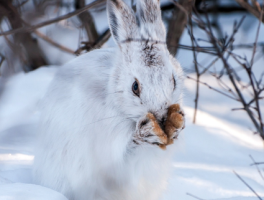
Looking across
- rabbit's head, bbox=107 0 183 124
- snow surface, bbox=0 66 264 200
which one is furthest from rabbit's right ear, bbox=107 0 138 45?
snow surface, bbox=0 66 264 200

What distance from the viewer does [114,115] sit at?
226cm

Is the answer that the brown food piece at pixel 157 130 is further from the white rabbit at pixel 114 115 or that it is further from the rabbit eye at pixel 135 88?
the rabbit eye at pixel 135 88

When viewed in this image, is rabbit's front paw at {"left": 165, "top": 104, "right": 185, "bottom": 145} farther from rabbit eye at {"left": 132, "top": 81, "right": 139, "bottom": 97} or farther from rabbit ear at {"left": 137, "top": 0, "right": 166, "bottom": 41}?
rabbit ear at {"left": 137, "top": 0, "right": 166, "bottom": 41}

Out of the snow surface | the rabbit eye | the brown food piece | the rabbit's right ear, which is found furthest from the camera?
the snow surface

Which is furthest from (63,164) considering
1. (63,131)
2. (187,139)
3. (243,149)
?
(243,149)

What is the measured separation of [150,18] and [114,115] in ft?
2.12

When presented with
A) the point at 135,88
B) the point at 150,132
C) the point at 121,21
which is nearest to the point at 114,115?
the point at 135,88

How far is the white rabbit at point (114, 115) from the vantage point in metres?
2.11

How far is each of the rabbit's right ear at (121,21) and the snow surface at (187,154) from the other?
71cm

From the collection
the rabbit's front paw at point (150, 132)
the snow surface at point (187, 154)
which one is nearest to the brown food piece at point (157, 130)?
the rabbit's front paw at point (150, 132)

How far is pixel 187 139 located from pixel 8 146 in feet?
5.18

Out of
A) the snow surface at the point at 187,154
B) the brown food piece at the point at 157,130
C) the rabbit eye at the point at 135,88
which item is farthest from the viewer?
the snow surface at the point at 187,154

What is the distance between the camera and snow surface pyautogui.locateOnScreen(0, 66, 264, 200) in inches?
105

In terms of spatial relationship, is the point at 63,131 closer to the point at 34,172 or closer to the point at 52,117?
the point at 52,117
